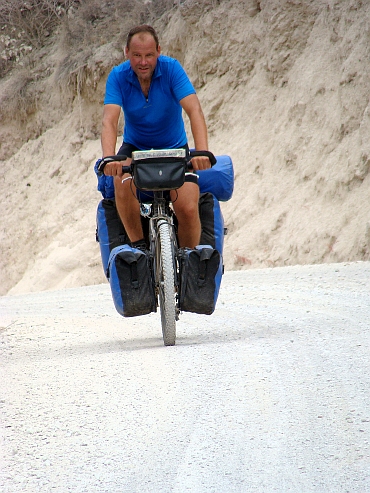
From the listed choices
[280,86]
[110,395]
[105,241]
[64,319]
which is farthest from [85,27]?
[110,395]

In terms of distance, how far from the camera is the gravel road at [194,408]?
259 cm

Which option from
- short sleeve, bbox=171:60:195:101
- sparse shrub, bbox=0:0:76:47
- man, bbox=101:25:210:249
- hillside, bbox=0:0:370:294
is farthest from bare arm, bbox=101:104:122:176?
sparse shrub, bbox=0:0:76:47

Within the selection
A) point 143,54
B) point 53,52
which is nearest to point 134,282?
point 143,54

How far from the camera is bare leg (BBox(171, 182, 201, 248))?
538 centimetres

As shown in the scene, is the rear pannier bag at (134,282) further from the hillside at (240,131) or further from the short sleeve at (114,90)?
the hillside at (240,131)

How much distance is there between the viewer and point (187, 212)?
212 inches

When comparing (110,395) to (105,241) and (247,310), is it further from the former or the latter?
(247,310)

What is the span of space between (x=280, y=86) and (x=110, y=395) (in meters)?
13.8

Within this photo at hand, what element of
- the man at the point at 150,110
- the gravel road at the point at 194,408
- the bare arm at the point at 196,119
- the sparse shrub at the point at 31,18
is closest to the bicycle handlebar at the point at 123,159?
the man at the point at 150,110

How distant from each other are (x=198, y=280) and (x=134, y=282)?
43 centimetres

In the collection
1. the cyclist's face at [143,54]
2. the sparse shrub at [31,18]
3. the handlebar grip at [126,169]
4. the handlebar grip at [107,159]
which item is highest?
the sparse shrub at [31,18]

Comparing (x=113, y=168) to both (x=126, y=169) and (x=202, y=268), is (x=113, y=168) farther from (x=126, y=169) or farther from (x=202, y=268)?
(x=202, y=268)

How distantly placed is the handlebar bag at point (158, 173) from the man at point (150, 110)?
169mm

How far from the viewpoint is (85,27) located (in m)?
20.7
